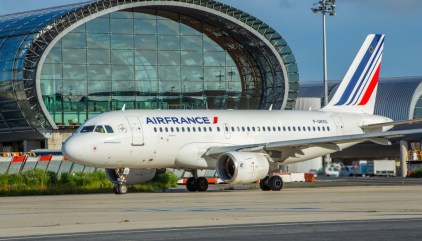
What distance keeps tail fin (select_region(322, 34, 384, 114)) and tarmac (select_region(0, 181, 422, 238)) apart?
16.1 metres

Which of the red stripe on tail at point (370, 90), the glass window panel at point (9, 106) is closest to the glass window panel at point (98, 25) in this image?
the glass window panel at point (9, 106)

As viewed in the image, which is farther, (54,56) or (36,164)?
(54,56)

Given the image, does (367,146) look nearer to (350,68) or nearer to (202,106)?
(202,106)

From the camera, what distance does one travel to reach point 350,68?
1919 inches

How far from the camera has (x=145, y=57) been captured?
66.8 metres

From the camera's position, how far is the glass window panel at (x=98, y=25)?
64500mm

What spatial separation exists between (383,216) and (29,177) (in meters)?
23.7

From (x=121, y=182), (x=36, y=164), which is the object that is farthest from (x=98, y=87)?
(x=121, y=182)

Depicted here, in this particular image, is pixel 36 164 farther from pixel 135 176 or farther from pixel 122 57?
pixel 122 57

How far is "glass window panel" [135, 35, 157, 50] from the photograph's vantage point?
6662cm

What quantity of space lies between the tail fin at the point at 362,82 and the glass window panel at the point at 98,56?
70.8 feet

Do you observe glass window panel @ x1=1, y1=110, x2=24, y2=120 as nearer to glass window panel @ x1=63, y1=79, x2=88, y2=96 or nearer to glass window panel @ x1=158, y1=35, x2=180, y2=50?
glass window panel @ x1=63, y1=79, x2=88, y2=96

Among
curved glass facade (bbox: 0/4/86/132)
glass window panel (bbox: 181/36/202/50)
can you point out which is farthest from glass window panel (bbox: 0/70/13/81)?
glass window panel (bbox: 181/36/202/50)

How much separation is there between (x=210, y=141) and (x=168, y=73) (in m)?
27.0
